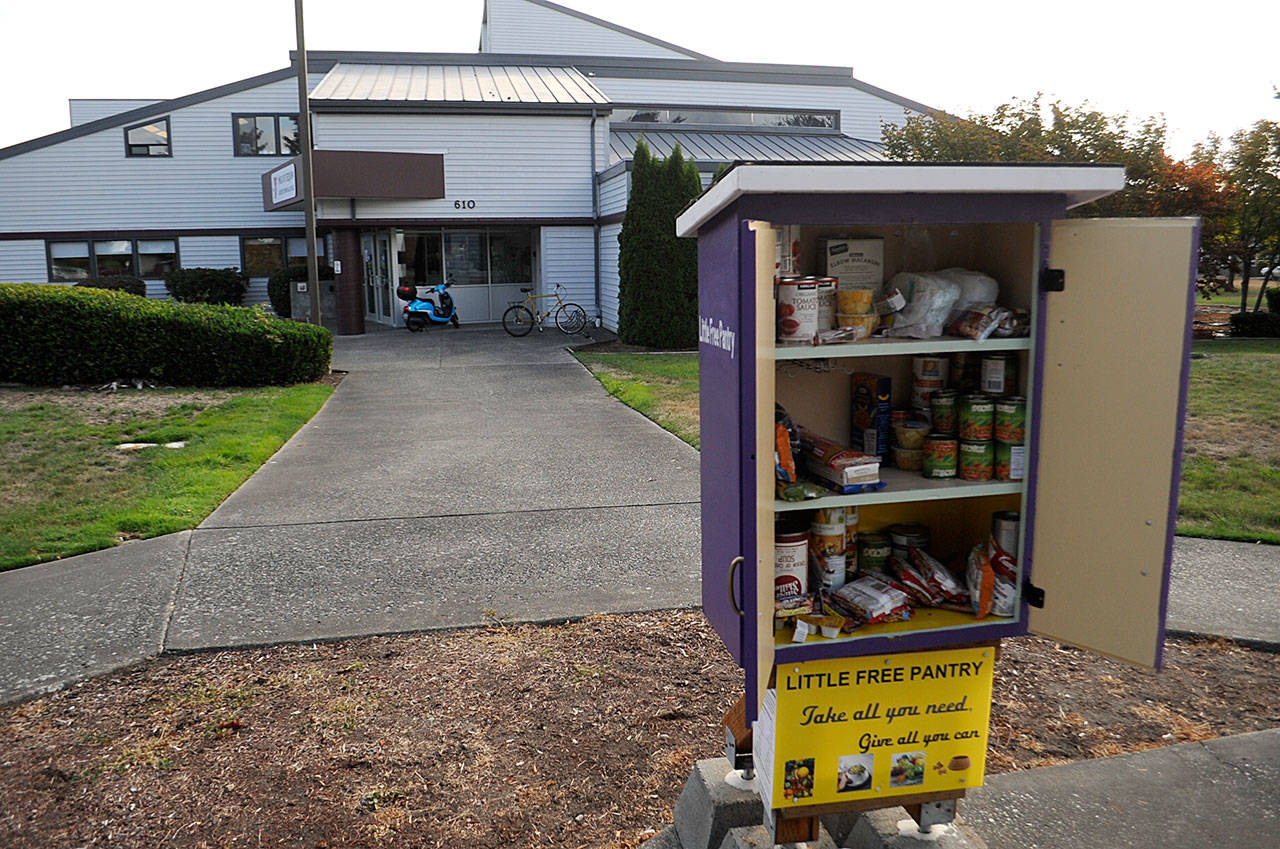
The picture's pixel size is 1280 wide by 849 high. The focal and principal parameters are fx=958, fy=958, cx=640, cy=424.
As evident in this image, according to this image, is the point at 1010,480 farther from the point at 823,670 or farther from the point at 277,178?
the point at 277,178

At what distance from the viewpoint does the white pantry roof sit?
7.23ft

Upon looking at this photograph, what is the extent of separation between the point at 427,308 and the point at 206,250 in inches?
332

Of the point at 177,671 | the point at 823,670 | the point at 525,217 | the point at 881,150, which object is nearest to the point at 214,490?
the point at 177,671

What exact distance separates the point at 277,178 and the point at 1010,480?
69.8 ft

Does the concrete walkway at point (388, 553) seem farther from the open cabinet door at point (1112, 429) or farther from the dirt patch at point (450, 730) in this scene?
the open cabinet door at point (1112, 429)

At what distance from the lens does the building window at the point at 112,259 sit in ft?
82.3

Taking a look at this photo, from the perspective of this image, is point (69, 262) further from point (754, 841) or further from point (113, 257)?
point (754, 841)

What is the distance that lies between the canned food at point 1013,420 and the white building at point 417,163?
58.5ft

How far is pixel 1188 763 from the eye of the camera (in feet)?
11.0

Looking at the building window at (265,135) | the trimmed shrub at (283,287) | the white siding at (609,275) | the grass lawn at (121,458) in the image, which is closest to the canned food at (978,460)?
the grass lawn at (121,458)

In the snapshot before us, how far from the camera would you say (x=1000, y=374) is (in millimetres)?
2725

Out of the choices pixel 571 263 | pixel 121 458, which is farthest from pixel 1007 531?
pixel 571 263

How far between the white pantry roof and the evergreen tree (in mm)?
14711

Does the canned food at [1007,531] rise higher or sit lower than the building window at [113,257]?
lower
